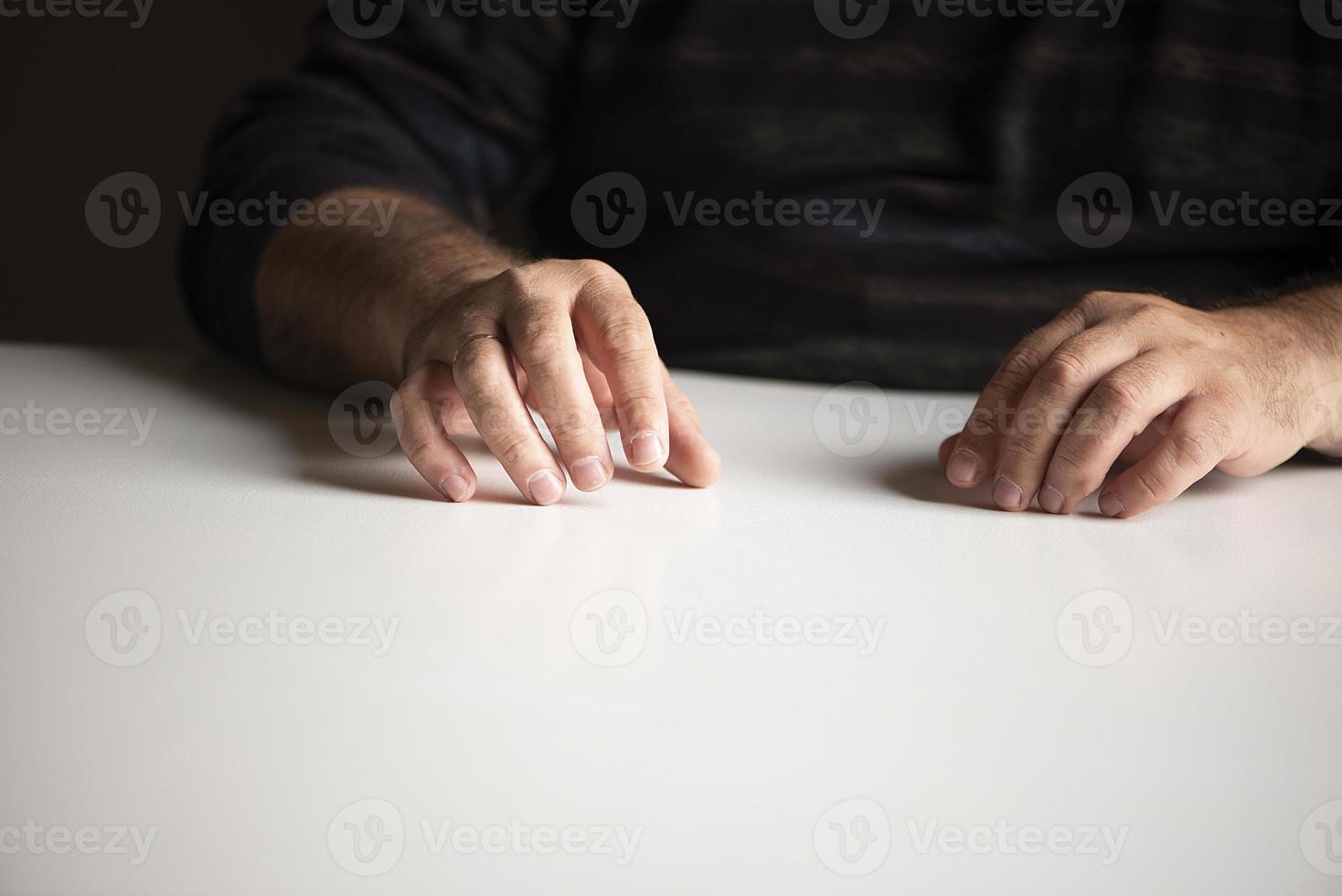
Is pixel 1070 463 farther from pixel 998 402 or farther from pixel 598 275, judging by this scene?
pixel 598 275

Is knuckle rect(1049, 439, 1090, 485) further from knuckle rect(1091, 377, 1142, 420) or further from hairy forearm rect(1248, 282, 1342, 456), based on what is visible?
hairy forearm rect(1248, 282, 1342, 456)

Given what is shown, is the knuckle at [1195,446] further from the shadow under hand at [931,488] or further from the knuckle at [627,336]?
the knuckle at [627,336]

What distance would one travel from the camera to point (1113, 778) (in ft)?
1.51

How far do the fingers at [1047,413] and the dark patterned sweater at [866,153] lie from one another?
421 millimetres

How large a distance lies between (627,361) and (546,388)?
6 cm

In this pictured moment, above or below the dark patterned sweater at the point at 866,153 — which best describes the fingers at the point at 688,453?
below

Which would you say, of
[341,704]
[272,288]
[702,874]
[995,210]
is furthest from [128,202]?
[702,874]

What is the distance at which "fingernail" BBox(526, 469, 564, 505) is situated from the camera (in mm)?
706

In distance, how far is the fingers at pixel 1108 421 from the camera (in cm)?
71

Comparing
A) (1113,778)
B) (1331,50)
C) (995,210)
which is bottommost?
(1113,778)

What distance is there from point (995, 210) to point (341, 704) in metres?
0.88

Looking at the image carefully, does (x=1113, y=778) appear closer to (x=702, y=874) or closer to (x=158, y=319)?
(x=702, y=874)

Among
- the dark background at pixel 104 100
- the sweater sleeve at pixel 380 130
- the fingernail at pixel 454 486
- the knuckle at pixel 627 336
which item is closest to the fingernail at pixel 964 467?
the knuckle at pixel 627 336

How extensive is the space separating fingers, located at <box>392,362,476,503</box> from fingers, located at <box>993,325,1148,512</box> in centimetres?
35
